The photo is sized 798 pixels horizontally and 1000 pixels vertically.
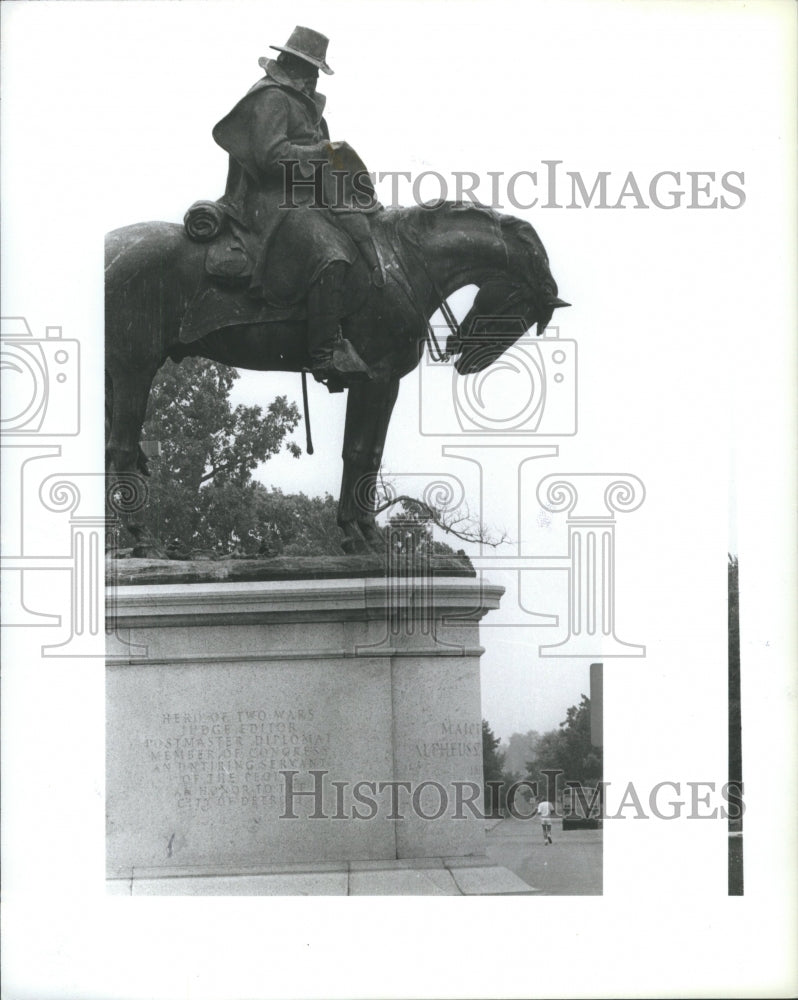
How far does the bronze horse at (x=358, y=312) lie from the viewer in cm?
899

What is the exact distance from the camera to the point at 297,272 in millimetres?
8930

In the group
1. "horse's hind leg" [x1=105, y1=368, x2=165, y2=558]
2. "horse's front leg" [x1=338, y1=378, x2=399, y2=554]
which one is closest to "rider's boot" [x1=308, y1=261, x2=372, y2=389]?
"horse's front leg" [x1=338, y1=378, x2=399, y2=554]

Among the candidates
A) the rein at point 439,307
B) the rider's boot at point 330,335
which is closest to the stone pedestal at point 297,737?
the rider's boot at point 330,335

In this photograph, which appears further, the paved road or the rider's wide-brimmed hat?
the rider's wide-brimmed hat

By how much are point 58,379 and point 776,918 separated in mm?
4948

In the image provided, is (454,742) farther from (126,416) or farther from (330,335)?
(126,416)

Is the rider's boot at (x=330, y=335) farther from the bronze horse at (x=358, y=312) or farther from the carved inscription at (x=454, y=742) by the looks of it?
the carved inscription at (x=454, y=742)

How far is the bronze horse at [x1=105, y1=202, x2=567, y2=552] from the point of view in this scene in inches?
354

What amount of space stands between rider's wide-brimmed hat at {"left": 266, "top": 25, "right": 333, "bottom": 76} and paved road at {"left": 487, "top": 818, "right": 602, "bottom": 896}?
422 cm

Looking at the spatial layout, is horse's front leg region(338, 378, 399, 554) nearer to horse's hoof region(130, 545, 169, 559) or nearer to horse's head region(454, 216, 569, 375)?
horse's head region(454, 216, 569, 375)

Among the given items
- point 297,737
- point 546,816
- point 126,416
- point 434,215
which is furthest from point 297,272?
point 546,816

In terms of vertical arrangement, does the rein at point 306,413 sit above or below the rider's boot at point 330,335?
below

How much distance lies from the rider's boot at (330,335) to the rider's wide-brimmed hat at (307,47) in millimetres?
1187

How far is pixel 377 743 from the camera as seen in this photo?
8.60 meters
